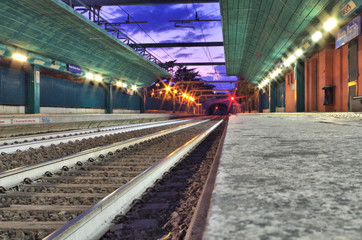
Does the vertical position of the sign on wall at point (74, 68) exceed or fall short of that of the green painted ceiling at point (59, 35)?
it falls short

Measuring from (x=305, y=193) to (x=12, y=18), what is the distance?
16.8 metres

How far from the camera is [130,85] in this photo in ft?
112

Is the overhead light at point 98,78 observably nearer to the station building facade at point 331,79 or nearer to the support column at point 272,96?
the station building facade at point 331,79

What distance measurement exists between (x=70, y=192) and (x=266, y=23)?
16521 mm

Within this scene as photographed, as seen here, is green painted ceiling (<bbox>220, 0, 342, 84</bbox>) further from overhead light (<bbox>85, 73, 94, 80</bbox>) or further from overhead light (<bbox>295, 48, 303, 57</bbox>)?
overhead light (<bbox>85, 73, 94, 80</bbox>)

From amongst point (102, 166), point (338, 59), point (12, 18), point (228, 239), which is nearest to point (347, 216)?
point (228, 239)

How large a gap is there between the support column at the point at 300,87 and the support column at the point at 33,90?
1841cm

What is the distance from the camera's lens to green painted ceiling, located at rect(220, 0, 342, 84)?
44.2ft

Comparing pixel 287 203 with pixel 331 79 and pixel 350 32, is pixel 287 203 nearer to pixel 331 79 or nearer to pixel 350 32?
pixel 350 32

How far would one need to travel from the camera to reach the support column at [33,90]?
1805 centimetres

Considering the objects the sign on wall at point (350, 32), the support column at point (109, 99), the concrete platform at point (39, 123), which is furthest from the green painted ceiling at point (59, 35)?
the sign on wall at point (350, 32)

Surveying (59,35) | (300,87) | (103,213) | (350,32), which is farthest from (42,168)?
(300,87)

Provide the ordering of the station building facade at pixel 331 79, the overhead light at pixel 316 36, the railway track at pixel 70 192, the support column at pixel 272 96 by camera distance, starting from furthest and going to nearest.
A: 1. the support column at pixel 272 96
2. the overhead light at pixel 316 36
3. the station building facade at pixel 331 79
4. the railway track at pixel 70 192

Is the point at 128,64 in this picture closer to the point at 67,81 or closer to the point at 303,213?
the point at 67,81
